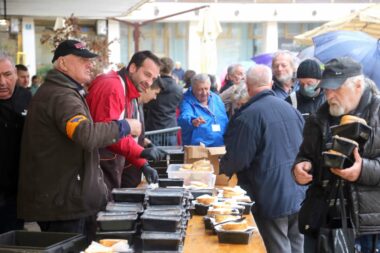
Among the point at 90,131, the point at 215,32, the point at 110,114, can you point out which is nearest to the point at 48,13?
the point at 215,32

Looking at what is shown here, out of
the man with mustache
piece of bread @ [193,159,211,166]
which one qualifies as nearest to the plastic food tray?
piece of bread @ [193,159,211,166]

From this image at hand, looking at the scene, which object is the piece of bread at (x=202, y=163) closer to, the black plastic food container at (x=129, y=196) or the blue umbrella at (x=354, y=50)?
the black plastic food container at (x=129, y=196)

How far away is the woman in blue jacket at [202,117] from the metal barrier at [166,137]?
1.18 m

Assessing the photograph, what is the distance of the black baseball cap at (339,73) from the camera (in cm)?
350

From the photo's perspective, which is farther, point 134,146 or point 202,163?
point 202,163

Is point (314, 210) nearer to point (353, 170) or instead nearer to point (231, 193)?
point (353, 170)

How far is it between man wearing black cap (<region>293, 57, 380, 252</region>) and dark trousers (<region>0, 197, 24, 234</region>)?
2.19m

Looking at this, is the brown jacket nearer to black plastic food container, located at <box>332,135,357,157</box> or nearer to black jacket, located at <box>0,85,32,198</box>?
black jacket, located at <box>0,85,32,198</box>

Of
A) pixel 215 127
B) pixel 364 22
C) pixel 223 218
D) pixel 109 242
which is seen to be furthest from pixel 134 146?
pixel 364 22

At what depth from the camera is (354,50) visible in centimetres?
808

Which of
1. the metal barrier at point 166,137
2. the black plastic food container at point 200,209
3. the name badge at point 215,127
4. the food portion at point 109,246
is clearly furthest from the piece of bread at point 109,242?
the metal barrier at point 166,137

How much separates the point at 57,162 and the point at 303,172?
1.56m

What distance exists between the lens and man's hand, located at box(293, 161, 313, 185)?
12.2 ft

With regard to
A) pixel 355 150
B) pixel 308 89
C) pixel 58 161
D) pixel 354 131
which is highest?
pixel 308 89
